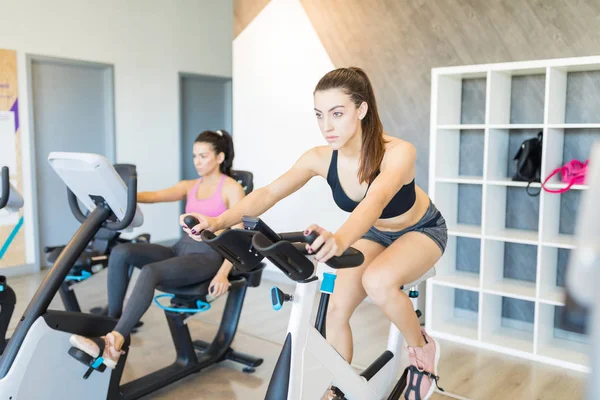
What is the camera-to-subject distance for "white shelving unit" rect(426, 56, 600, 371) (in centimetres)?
322

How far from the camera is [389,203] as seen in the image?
2.10m

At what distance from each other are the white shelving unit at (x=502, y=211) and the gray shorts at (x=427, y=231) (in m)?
1.20

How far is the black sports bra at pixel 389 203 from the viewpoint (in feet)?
6.91

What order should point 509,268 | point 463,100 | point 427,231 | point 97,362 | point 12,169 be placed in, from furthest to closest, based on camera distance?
1. point 12,169
2. point 463,100
3. point 509,268
4. point 97,362
5. point 427,231

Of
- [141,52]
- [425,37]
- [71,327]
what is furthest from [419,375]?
[141,52]

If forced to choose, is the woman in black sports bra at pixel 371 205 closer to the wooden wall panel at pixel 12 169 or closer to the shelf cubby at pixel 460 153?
the shelf cubby at pixel 460 153

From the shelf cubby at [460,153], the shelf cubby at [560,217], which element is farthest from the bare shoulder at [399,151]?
the shelf cubby at [460,153]

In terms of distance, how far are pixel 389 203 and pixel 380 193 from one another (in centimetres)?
35

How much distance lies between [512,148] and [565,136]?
33 cm

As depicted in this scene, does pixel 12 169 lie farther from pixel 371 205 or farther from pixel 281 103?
pixel 371 205

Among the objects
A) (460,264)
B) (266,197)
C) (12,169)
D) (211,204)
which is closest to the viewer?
(266,197)

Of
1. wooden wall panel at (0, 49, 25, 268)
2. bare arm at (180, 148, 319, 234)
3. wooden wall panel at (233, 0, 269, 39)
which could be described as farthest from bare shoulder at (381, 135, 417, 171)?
wooden wall panel at (0, 49, 25, 268)

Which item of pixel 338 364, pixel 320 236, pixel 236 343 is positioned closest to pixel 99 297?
pixel 236 343

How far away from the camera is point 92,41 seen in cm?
563
